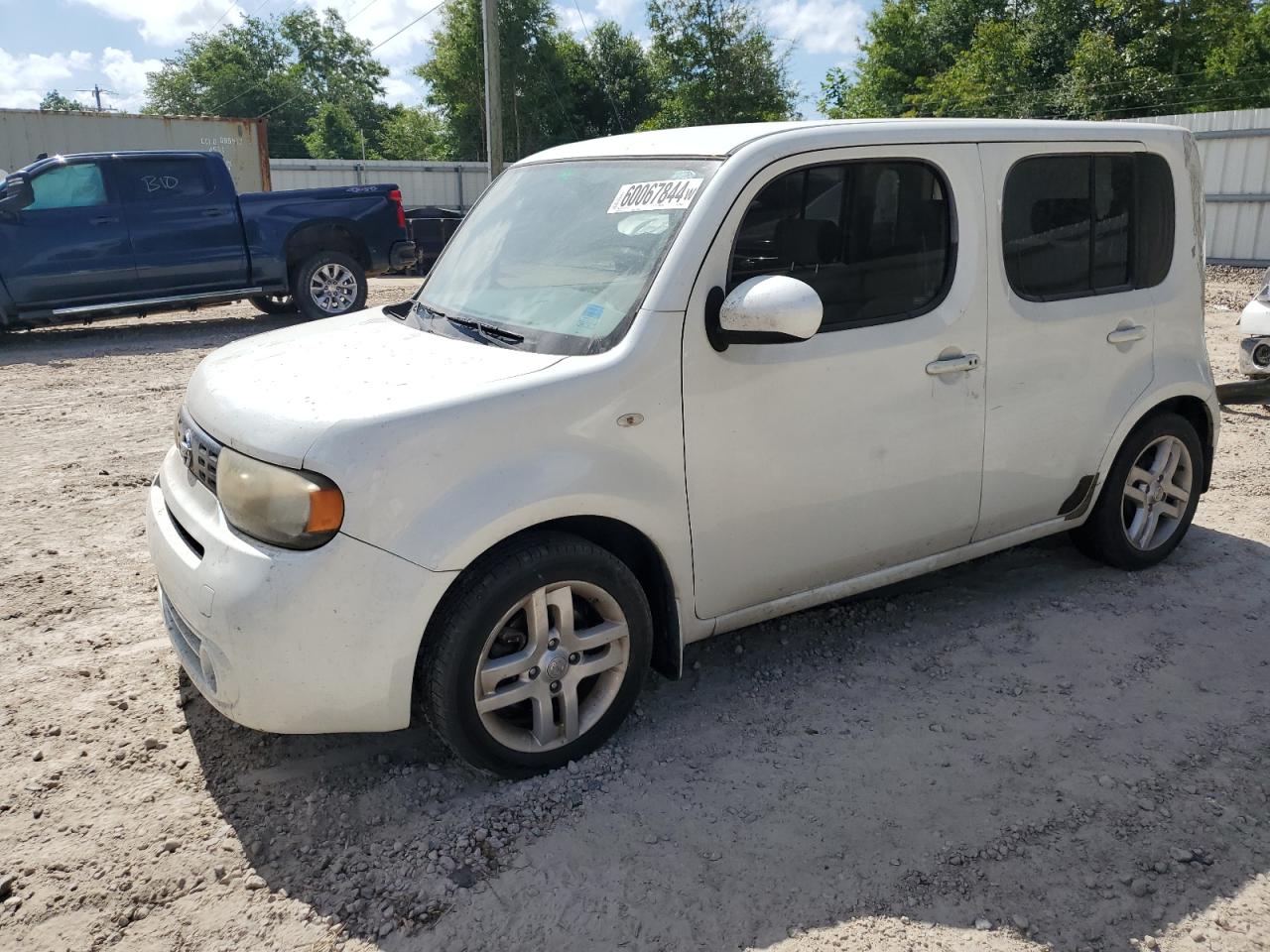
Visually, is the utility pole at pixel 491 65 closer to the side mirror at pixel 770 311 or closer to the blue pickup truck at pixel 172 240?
the blue pickup truck at pixel 172 240

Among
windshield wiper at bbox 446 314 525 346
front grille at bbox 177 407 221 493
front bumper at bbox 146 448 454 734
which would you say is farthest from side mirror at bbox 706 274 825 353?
front grille at bbox 177 407 221 493

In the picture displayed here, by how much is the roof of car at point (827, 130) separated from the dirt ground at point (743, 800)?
187cm

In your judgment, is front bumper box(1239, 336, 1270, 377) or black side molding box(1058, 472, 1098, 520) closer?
black side molding box(1058, 472, 1098, 520)

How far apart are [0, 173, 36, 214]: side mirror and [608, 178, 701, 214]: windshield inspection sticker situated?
392 inches

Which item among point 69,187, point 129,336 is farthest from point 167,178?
point 129,336

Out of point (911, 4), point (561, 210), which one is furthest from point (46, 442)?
point (911, 4)

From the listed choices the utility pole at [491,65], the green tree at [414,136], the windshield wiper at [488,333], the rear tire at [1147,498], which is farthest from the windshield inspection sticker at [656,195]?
the green tree at [414,136]

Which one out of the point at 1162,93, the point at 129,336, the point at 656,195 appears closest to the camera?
the point at 656,195

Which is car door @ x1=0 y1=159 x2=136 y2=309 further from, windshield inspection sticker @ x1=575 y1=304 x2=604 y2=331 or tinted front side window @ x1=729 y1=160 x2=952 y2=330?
tinted front side window @ x1=729 y1=160 x2=952 y2=330

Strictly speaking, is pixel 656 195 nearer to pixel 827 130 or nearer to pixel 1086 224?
pixel 827 130

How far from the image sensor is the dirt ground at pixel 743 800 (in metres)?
2.55

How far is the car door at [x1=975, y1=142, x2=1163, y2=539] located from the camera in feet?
12.5

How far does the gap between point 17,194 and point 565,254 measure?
32.6 feet

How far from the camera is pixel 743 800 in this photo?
300 cm
